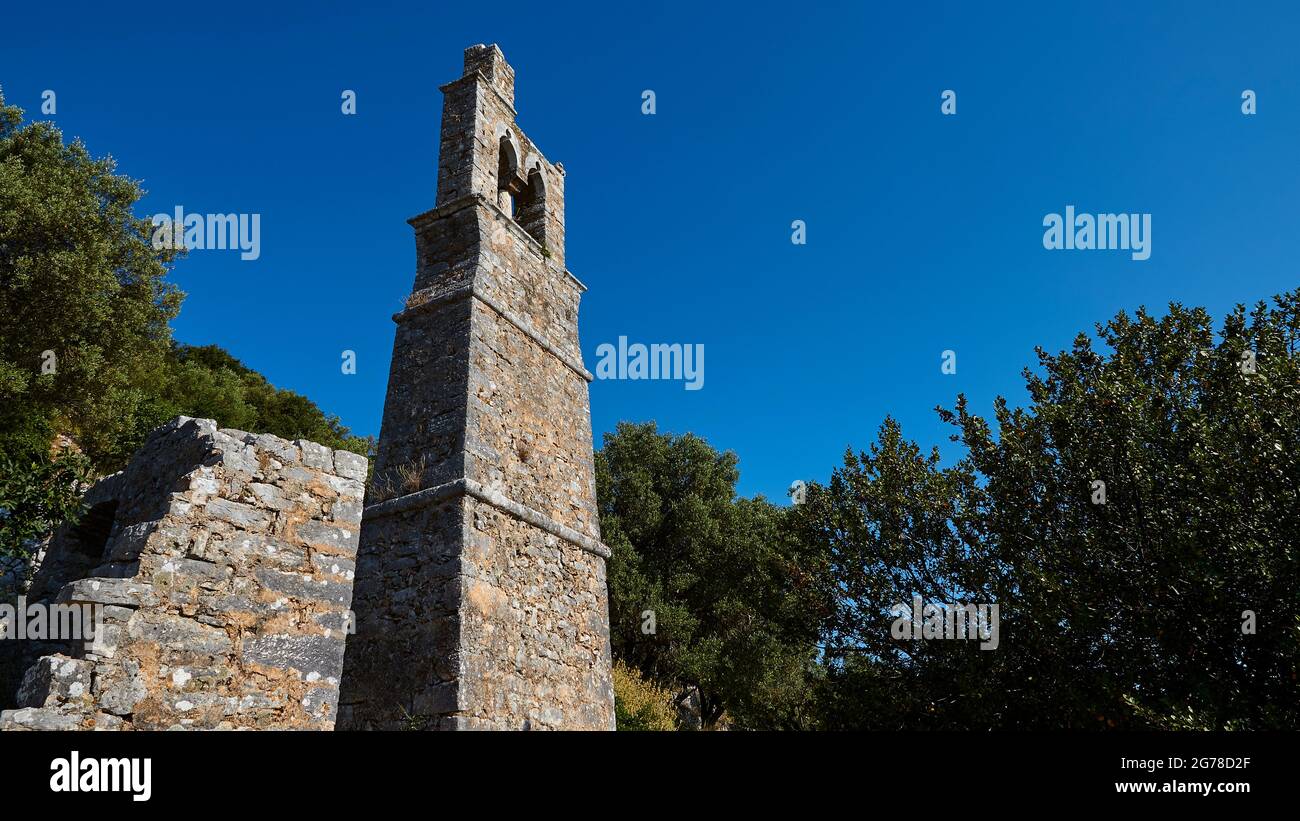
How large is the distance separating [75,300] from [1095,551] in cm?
1948

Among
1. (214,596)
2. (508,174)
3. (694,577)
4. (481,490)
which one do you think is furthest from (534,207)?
(694,577)

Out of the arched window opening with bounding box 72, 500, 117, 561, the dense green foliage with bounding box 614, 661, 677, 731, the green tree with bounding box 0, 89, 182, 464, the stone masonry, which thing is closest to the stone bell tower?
the arched window opening with bounding box 72, 500, 117, 561

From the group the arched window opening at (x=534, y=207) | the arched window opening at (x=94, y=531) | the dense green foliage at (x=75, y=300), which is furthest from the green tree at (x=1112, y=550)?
the dense green foliage at (x=75, y=300)

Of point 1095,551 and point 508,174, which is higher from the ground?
point 508,174

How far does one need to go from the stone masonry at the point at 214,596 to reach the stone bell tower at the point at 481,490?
11.8 feet

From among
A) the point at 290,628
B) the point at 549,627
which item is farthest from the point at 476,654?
the point at 290,628

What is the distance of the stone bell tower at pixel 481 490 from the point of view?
29.7 ft

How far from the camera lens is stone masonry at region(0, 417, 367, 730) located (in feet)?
14.1

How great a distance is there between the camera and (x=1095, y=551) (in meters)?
10.1

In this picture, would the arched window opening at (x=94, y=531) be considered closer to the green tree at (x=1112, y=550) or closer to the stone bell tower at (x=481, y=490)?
the stone bell tower at (x=481, y=490)

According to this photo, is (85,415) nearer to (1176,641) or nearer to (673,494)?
(673,494)

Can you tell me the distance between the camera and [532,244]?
44.5ft

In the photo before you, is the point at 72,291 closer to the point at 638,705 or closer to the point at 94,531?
the point at 94,531

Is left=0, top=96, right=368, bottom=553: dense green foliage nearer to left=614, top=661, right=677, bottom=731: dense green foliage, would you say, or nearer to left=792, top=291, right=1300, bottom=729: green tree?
left=614, top=661, right=677, bottom=731: dense green foliage
